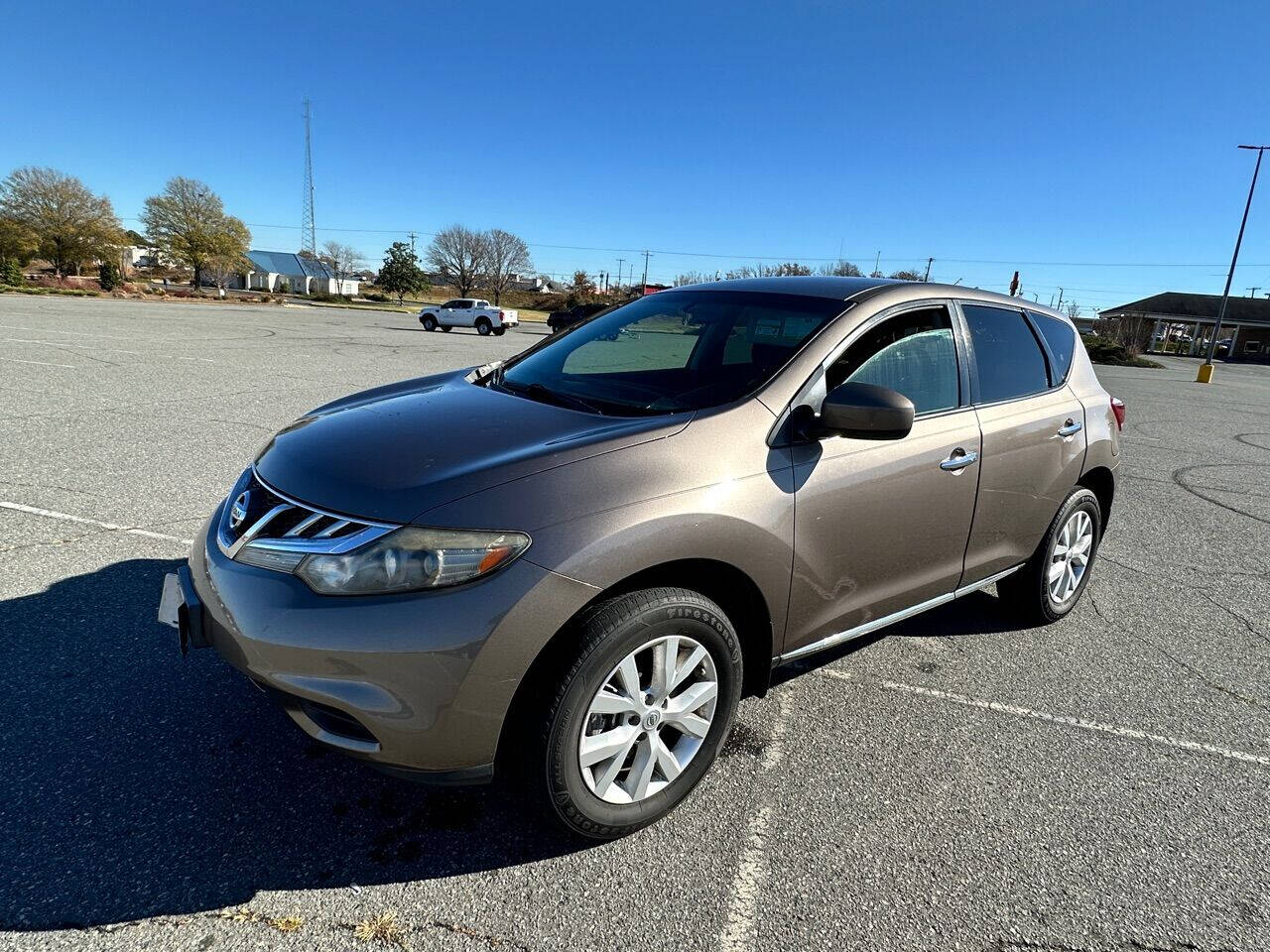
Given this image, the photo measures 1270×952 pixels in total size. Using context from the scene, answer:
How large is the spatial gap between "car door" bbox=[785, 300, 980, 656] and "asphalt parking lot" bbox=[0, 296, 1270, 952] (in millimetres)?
545

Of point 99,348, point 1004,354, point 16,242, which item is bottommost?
point 99,348

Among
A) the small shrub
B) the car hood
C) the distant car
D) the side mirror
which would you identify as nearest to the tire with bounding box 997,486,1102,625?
the side mirror

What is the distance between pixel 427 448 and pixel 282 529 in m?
0.48

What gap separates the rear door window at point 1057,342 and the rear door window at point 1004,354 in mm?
122

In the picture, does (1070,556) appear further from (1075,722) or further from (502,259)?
(502,259)

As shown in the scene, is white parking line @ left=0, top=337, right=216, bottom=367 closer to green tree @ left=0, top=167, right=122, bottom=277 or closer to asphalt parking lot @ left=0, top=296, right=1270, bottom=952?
asphalt parking lot @ left=0, top=296, right=1270, bottom=952

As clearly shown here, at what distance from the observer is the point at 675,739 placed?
8.04 feet

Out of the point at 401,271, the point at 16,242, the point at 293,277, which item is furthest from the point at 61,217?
the point at 293,277

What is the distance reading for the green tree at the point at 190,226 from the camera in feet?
203

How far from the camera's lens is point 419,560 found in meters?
1.98

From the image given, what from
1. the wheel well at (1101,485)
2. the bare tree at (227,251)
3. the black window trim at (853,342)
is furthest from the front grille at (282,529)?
the bare tree at (227,251)

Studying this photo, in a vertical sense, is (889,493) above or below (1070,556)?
above

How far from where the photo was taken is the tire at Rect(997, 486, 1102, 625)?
383 centimetres

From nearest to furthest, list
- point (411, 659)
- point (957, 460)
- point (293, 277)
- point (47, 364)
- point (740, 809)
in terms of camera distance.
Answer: point (411, 659) → point (740, 809) → point (957, 460) → point (47, 364) → point (293, 277)
